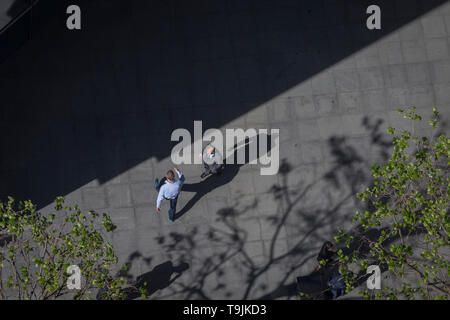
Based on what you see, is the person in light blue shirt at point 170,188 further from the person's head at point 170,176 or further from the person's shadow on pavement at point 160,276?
the person's shadow on pavement at point 160,276

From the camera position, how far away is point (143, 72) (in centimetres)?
1272

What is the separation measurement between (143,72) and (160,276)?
5.97 metres

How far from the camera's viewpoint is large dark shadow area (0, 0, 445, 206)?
12.3m

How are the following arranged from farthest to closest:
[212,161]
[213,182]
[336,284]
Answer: [213,182], [212,161], [336,284]

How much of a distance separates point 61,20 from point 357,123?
948 cm

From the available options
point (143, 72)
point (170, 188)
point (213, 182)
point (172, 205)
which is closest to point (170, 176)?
point (170, 188)

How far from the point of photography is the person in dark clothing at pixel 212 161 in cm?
1128

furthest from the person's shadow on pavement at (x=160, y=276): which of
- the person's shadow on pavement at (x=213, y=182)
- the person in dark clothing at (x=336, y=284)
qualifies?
the person in dark clothing at (x=336, y=284)

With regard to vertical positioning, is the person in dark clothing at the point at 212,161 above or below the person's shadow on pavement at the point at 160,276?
above

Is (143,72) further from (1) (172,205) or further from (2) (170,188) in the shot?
(1) (172,205)

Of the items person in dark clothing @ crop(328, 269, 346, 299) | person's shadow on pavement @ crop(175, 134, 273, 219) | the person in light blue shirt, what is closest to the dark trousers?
the person in light blue shirt

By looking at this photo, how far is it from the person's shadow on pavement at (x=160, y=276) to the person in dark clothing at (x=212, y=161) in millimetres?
2672

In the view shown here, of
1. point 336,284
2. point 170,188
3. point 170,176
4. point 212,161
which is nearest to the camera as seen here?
point 336,284
